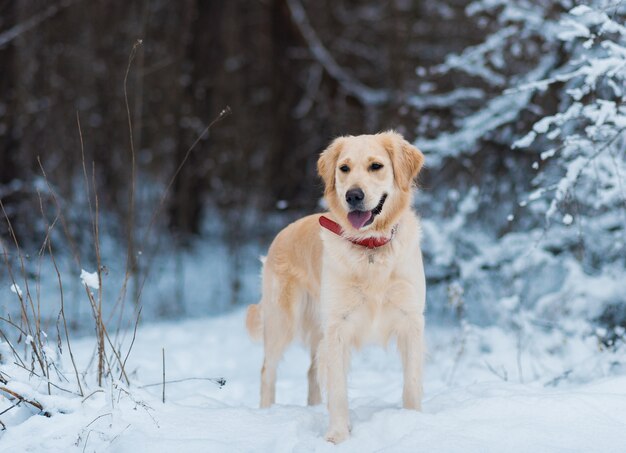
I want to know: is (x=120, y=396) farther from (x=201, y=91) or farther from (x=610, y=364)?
(x=201, y=91)

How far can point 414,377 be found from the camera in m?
3.20

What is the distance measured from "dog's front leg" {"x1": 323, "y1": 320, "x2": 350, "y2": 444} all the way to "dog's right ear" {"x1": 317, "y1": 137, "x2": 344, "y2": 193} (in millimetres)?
690

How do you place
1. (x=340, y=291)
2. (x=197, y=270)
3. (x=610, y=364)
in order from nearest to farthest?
(x=340, y=291)
(x=610, y=364)
(x=197, y=270)

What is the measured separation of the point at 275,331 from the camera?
12.9 ft

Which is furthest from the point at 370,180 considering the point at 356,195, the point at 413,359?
the point at 413,359

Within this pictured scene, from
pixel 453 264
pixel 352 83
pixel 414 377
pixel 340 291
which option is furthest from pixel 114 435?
pixel 352 83

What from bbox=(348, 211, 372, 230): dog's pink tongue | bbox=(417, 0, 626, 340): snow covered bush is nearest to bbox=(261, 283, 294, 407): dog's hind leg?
bbox=(348, 211, 372, 230): dog's pink tongue

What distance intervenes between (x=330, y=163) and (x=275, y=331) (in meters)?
1.03

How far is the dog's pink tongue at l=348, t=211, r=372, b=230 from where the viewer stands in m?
3.16

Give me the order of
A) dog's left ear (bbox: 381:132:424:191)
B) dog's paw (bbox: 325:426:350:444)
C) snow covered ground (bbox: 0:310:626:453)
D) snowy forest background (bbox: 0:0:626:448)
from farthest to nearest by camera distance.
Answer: snowy forest background (bbox: 0:0:626:448), dog's left ear (bbox: 381:132:424:191), dog's paw (bbox: 325:426:350:444), snow covered ground (bbox: 0:310:626:453)

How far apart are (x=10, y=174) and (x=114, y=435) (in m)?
7.80

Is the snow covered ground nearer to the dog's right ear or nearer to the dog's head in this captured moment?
the dog's head

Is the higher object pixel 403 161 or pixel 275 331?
pixel 403 161

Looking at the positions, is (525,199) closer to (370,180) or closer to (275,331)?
(275,331)
